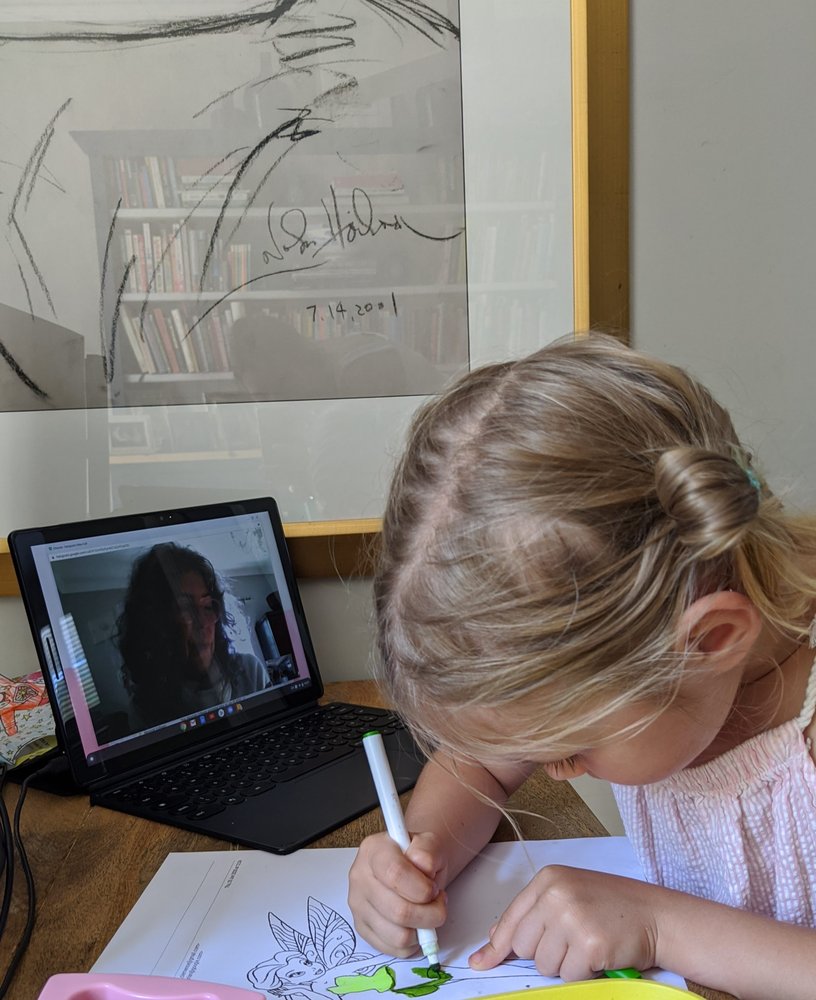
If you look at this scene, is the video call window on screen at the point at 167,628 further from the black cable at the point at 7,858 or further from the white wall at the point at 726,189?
the white wall at the point at 726,189

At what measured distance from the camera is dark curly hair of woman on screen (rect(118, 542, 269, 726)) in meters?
0.78

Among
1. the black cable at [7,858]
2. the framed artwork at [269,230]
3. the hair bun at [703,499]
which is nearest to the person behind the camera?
the hair bun at [703,499]

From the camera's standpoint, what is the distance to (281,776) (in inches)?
28.4

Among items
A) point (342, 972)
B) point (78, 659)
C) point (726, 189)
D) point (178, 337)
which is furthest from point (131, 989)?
point (726, 189)

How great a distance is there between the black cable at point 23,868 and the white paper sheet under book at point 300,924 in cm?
5

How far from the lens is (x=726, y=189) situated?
0.99 meters

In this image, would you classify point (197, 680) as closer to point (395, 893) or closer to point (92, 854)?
point (92, 854)

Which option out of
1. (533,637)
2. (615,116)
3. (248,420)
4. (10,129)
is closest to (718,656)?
(533,637)

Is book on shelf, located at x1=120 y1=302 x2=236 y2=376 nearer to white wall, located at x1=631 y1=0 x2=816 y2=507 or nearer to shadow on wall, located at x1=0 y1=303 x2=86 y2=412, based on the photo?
shadow on wall, located at x1=0 y1=303 x2=86 y2=412

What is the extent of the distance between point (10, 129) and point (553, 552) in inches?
28.8

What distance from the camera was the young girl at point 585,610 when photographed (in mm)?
443
